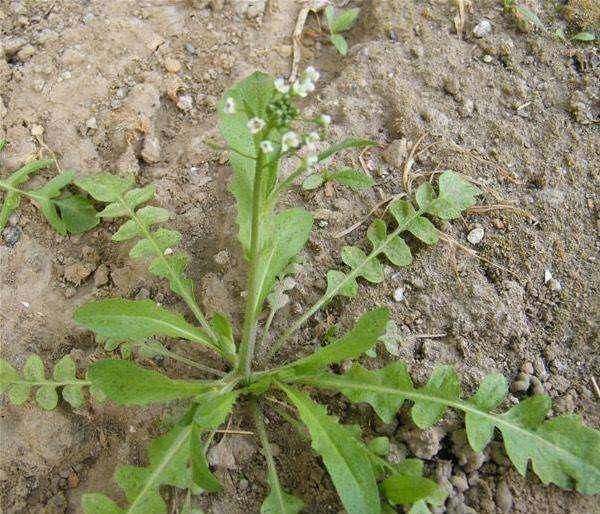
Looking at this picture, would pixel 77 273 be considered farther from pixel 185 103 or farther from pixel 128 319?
pixel 185 103

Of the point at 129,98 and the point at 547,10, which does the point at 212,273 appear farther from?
the point at 547,10

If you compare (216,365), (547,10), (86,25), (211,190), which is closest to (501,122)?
(547,10)

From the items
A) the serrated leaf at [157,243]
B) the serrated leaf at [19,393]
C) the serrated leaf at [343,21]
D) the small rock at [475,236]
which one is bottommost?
the small rock at [475,236]

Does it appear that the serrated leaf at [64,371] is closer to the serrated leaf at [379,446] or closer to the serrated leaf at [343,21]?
the serrated leaf at [379,446]

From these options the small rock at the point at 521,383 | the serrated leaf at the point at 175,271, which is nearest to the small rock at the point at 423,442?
the small rock at the point at 521,383

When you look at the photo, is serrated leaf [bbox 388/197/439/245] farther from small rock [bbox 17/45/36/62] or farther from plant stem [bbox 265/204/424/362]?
small rock [bbox 17/45/36/62]

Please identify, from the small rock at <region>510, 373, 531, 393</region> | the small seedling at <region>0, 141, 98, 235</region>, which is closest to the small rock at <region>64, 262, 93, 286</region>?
the small seedling at <region>0, 141, 98, 235</region>
